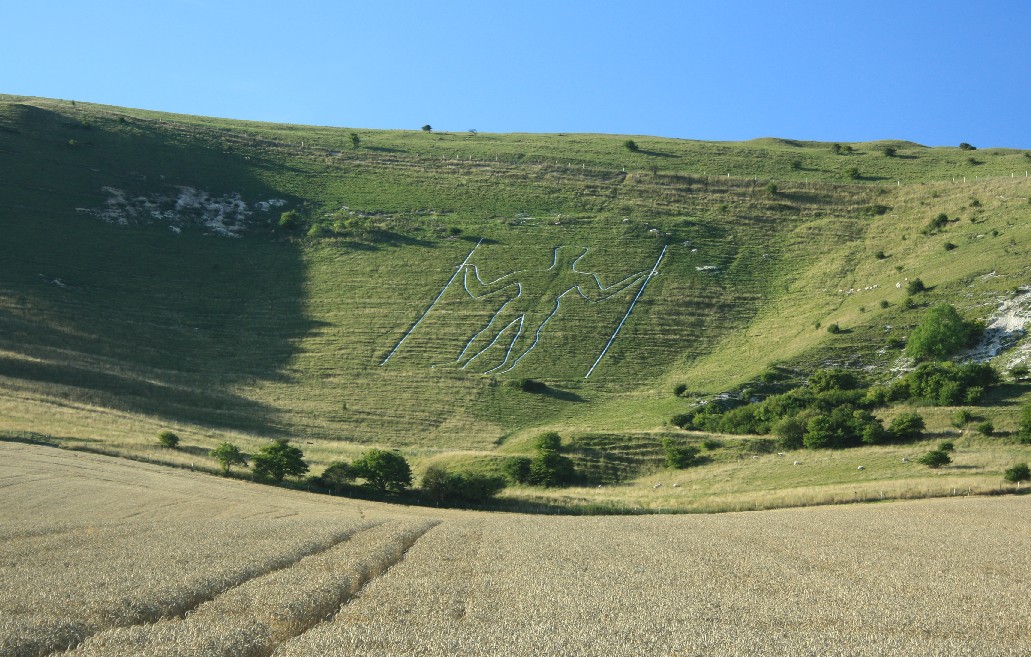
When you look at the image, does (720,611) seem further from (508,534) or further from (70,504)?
(70,504)

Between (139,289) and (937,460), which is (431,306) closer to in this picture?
(139,289)

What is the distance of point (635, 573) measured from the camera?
17750 mm

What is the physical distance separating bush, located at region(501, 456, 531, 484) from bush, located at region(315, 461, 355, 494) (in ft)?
27.5

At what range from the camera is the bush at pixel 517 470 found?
46375 millimetres

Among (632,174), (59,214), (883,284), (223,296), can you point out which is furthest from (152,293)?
(883,284)

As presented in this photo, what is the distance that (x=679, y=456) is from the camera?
152 feet

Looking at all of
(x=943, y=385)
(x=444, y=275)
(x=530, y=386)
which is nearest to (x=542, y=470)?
(x=530, y=386)

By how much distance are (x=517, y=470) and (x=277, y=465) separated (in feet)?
40.2

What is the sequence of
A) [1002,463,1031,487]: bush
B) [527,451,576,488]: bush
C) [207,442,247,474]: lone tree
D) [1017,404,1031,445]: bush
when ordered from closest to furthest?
[1002,463,1031,487]: bush < [1017,404,1031,445]: bush < [207,442,247,474]: lone tree < [527,451,576,488]: bush

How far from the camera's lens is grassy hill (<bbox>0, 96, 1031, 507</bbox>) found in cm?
6028

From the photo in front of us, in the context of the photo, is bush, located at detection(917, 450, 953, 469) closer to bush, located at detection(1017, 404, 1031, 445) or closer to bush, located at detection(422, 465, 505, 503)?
bush, located at detection(1017, 404, 1031, 445)

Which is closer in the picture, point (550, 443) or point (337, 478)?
point (337, 478)

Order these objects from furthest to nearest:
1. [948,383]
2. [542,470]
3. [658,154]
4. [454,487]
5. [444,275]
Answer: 1. [658,154]
2. [444,275]
3. [948,383]
4. [542,470]
5. [454,487]

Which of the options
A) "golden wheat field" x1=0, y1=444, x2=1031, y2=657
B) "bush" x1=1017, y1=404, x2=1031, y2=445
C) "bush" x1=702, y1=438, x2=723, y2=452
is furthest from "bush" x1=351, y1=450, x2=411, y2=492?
"bush" x1=1017, y1=404, x2=1031, y2=445
